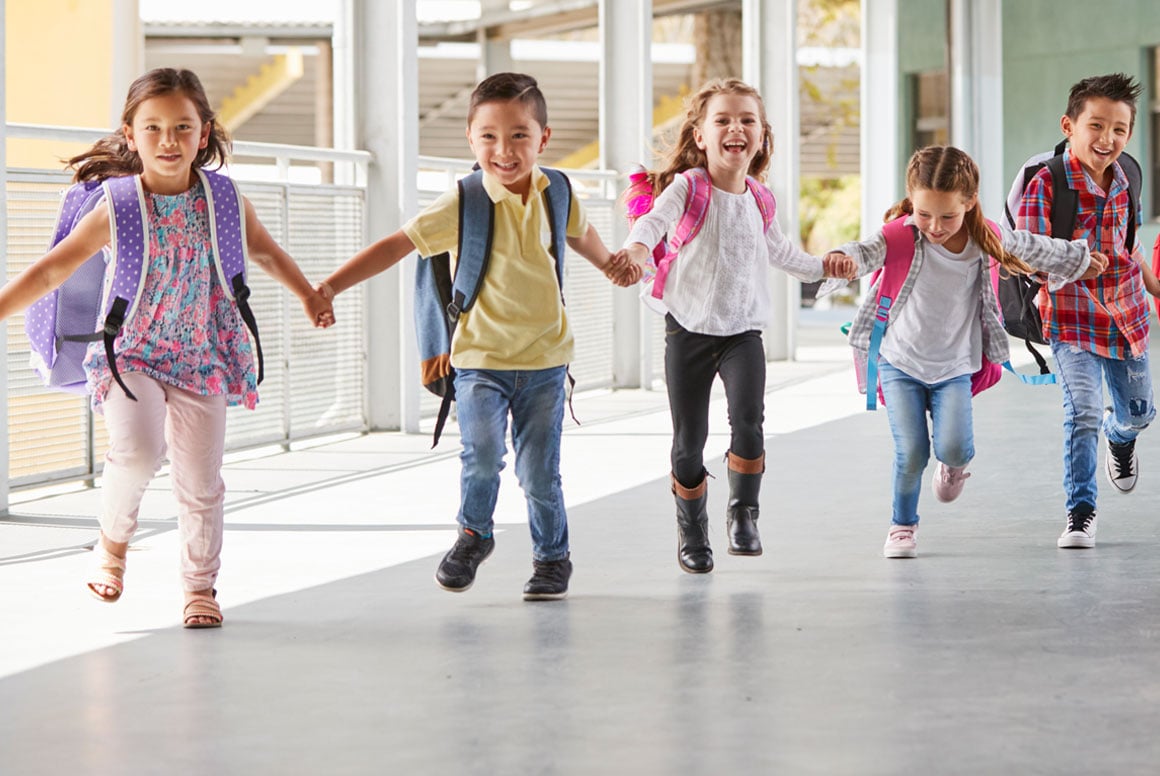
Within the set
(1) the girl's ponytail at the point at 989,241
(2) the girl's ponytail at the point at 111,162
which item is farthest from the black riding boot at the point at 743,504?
(2) the girl's ponytail at the point at 111,162

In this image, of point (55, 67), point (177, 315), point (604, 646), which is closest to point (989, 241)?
point (604, 646)

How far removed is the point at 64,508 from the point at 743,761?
4.24 m

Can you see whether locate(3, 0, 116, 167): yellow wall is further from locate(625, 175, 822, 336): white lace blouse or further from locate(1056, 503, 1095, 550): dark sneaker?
locate(1056, 503, 1095, 550): dark sneaker

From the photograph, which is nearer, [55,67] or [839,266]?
[839,266]

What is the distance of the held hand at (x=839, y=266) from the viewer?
529 centimetres

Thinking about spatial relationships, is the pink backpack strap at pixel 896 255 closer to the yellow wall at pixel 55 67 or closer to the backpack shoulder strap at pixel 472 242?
the backpack shoulder strap at pixel 472 242

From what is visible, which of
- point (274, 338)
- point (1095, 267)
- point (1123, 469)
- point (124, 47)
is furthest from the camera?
point (124, 47)

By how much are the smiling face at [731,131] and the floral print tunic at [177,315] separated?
5.09 feet

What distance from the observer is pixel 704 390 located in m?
5.29

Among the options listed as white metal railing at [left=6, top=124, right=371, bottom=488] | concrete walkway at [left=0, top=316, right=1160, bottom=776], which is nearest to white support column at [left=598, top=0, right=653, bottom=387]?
white metal railing at [left=6, top=124, right=371, bottom=488]

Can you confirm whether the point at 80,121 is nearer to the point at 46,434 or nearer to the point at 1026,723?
the point at 46,434

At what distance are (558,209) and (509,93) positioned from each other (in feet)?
1.13

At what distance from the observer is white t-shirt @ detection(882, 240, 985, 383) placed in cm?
545

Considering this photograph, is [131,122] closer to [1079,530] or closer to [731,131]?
[731,131]
